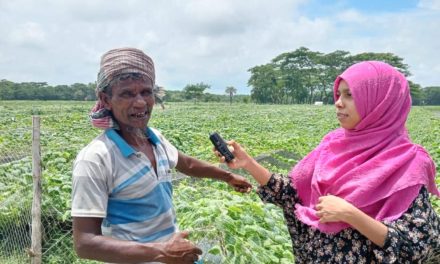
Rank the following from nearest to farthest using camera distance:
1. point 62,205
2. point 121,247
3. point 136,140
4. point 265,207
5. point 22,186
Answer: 1. point 121,247
2. point 136,140
3. point 265,207
4. point 62,205
5. point 22,186

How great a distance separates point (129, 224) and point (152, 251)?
7.3 inches

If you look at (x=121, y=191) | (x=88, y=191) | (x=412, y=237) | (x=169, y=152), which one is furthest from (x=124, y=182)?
(x=412, y=237)

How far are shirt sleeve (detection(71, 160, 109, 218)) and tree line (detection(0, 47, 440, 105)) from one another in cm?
6824

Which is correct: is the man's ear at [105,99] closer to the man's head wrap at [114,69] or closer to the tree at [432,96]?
the man's head wrap at [114,69]

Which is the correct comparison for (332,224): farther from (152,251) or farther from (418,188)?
(152,251)

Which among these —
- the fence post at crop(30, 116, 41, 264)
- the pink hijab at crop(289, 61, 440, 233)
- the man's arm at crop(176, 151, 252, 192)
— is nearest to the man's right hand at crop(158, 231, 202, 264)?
the pink hijab at crop(289, 61, 440, 233)

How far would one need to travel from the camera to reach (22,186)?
14.6 ft

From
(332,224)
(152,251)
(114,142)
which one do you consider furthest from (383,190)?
(114,142)

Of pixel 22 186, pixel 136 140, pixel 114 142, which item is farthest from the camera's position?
pixel 22 186

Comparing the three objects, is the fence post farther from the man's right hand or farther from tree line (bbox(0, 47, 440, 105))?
tree line (bbox(0, 47, 440, 105))

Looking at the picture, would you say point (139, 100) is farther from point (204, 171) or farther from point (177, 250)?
point (204, 171)

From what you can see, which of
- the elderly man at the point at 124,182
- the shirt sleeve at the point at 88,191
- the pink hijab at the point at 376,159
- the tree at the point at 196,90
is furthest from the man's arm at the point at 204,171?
the tree at the point at 196,90

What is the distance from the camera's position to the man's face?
1.72 m

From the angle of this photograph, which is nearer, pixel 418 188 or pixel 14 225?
pixel 418 188
